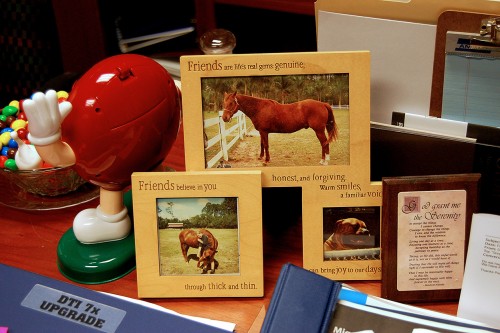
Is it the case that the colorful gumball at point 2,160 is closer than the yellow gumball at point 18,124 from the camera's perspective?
Yes

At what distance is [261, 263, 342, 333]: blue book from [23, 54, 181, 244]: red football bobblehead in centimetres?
A: 30

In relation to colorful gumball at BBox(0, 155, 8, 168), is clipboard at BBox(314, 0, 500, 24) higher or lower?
higher

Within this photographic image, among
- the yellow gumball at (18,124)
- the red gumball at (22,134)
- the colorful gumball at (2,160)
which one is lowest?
the colorful gumball at (2,160)

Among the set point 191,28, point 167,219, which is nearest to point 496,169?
point 167,219

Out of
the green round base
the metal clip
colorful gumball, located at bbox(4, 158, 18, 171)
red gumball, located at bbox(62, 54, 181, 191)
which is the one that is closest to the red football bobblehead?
red gumball, located at bbox(62, 54, 181, 191)

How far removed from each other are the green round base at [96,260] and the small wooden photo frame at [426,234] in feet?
1.34

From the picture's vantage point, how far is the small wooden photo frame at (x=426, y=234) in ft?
3.06

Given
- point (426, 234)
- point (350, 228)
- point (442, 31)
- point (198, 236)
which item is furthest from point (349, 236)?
point (442, 31)

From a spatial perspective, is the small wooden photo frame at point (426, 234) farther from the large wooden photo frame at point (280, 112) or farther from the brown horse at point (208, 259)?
the brown horse at point (208, 259)

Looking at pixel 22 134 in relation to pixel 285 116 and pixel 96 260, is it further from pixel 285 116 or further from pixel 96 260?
pixel 285 116

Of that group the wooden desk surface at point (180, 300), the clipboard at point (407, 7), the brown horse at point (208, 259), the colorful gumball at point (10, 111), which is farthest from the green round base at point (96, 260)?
the clipboard at point (407, 7)

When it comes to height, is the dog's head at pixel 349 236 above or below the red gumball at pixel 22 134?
below

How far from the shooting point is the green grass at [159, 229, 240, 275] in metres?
0.99

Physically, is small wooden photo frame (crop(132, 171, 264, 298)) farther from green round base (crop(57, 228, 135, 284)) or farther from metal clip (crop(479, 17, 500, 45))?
metal clip (crop(479, 17, 500, 45))
